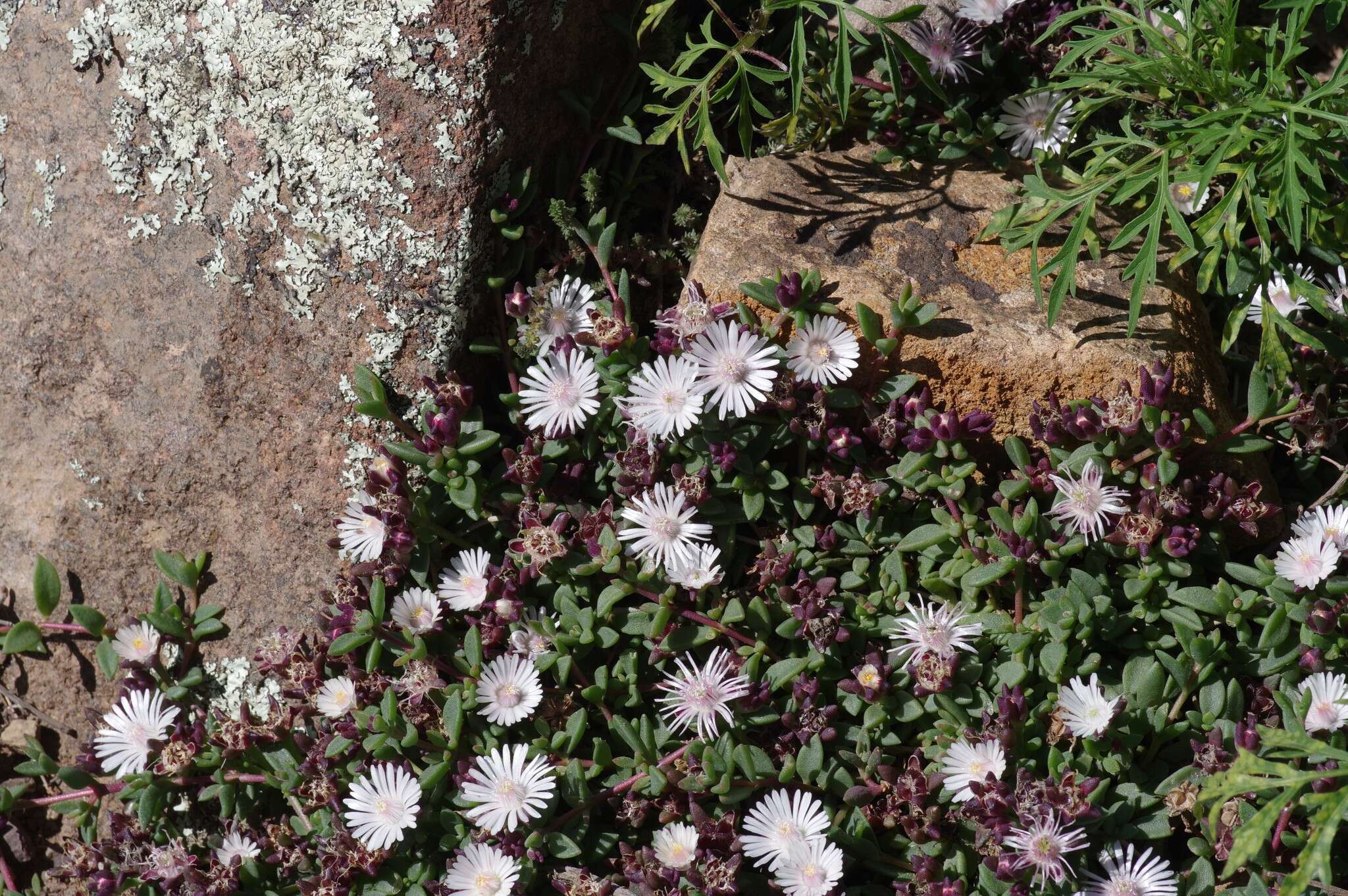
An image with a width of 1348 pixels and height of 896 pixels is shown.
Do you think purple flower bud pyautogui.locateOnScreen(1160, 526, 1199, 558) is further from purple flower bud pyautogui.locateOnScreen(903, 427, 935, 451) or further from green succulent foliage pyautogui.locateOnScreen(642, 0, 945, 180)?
green succulent foliage pyautogui.locateOnScreen(642, 0, 945, 180)

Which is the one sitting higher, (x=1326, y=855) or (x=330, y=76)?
(x=330, y=76)

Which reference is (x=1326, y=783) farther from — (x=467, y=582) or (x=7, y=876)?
(x=7, y=876)

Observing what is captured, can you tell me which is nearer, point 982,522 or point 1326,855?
point 1326,855

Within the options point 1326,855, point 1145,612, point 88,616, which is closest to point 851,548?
point 1145,612

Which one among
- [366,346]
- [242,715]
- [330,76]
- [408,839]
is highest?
[330,76]

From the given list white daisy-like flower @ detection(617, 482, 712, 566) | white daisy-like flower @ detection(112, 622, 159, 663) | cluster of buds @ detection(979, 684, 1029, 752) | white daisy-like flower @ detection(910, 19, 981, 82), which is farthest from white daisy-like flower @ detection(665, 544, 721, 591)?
white daisy-like flower @ detection(910, 19, 981, 82)

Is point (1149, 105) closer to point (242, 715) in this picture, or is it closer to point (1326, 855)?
point (1326, 855)

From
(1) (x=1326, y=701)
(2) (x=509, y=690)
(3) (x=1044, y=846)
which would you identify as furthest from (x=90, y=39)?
(1) (x=1326, y=701)
